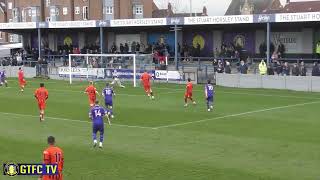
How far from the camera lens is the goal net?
2050 inches

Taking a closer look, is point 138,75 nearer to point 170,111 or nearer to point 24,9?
point 170,111

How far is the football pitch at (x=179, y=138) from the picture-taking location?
17.4 meters

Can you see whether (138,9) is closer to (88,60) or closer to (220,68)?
(88,60)

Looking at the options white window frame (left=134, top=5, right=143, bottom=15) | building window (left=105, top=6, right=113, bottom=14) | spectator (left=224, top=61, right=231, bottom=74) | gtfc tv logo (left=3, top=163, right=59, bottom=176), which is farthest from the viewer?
building window (left=105, top=6, right=113, bottom=14)

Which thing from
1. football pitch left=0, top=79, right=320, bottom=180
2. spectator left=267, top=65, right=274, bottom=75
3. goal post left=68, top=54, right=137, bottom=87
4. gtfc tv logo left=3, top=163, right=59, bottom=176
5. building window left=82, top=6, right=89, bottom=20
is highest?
building window left=82, top=6, right=89, bottom=20

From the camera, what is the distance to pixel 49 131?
25641 mm

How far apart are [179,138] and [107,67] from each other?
3221 centimetres

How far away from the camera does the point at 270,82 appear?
4534 cm

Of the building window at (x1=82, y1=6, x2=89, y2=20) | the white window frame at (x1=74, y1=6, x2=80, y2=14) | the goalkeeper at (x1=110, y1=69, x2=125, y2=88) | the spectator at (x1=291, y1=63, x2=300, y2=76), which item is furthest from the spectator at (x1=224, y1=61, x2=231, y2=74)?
the white window frame at (x1=74, y1=6, x2=80, y2=14)

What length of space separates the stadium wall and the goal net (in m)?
7.31

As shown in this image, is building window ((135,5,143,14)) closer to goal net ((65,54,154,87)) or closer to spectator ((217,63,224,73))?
goal net ((65,54,154,87))

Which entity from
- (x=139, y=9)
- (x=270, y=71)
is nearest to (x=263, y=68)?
(x=270, y=71)

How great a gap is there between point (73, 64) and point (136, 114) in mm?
27665

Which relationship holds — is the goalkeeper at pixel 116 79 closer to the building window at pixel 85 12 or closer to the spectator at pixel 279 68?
the spectator at pixel 279 68
